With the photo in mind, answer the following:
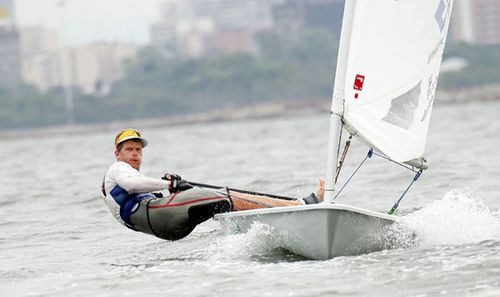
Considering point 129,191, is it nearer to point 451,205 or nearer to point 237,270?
point 237,270

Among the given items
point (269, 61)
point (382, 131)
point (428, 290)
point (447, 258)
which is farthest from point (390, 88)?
point (269, 61)

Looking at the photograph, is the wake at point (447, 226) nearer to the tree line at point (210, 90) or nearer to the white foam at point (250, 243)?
the white foam at point (250, 243)

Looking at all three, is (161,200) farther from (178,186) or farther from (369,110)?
(369,110)

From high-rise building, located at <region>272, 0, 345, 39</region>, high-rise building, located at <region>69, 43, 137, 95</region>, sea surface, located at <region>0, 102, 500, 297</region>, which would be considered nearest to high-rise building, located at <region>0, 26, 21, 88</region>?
high-rise building, located at <region>69, 43, 137, 95</region>

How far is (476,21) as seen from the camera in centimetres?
15938

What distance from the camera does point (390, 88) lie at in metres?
9.95

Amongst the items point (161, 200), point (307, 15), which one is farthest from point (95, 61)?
point (161, 200)

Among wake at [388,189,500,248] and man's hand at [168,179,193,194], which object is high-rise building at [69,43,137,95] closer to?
wake at [388,189,500,248]

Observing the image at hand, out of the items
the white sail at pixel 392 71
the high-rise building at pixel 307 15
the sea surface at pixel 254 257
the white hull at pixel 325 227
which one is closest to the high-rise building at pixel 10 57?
the high-rise building at pixel 307 15

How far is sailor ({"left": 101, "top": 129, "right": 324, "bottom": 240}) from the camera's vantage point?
1012 cm

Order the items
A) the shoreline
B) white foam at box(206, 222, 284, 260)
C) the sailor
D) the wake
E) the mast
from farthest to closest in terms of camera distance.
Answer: the shoreline < the sailor < the wake < white foam at box(206, 222, 284, 260) < the mast

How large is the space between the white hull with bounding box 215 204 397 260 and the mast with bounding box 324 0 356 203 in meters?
0.25

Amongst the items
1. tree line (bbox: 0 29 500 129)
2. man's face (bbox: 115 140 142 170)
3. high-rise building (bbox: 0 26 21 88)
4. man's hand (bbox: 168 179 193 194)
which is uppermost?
man's face (bbox: 115 140 142 170)

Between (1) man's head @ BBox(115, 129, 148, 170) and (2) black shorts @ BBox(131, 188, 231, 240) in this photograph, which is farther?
(1) man's head @ BBox(115, 129, 148, 170)
